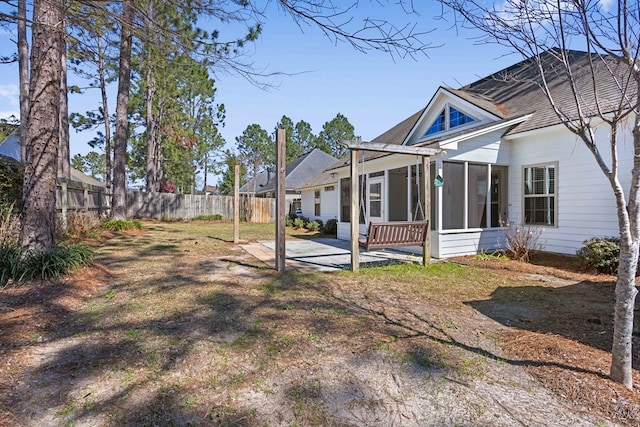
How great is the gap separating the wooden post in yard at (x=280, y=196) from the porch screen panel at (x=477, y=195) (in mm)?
4839

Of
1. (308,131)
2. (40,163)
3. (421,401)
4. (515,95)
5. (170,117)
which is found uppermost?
(308,131)

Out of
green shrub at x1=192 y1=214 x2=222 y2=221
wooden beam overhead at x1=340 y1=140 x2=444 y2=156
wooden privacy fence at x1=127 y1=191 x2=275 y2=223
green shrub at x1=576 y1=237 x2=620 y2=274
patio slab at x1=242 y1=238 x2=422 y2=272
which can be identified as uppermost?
wooden beam overhead at x1=340 y1=140 x2=444 y2=156

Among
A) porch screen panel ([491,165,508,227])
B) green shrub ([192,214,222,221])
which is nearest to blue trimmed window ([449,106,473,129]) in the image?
porch screen panel ([491,165,508,227])

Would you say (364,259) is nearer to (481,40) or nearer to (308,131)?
(481,40)

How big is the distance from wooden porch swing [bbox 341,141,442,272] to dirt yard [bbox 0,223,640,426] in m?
1.35

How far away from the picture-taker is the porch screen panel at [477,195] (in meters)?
8.27

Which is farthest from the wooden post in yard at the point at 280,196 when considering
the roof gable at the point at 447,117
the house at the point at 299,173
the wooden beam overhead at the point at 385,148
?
the house at the point at 299,173

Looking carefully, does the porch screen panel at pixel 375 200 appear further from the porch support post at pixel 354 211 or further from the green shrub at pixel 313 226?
the green shrub at pixel 313 226

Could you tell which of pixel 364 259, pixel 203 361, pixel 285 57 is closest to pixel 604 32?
pixel 285 57

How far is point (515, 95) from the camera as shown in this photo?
395 inches

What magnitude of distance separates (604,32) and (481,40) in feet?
2.83

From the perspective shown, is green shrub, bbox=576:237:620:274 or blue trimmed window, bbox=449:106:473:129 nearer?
green shrub, bbox=576:237:620:274

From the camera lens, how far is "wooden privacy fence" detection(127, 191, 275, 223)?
19984mm

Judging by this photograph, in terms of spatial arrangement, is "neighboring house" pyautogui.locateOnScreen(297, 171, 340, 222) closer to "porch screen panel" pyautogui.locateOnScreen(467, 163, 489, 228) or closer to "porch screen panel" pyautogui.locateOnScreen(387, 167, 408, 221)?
"porch screen panel" pyautogui.locateOnScreen(387, 167, 408, 221)
